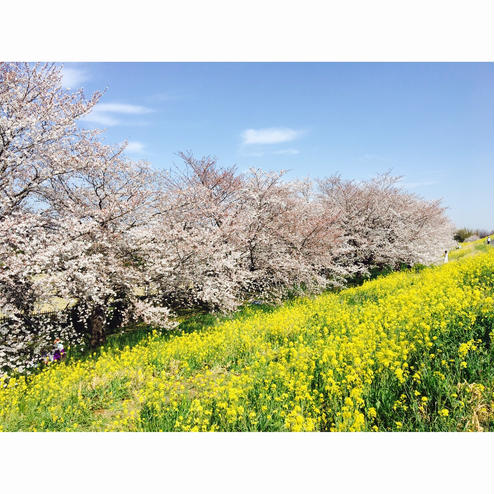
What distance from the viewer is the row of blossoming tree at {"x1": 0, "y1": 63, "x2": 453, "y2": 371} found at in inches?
236

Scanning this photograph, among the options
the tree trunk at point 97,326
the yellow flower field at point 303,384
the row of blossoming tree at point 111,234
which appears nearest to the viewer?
the yellow flower field at point 303,384

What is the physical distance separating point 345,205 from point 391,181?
10.9 ft

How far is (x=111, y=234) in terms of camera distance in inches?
279

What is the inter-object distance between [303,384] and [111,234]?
5.40 meters

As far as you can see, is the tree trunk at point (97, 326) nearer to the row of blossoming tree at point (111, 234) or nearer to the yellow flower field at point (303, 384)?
the row of blossoming tree at point (111, 234)

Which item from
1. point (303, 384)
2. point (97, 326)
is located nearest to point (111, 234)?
point (97, 326)

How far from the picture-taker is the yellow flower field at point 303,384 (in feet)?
10.6

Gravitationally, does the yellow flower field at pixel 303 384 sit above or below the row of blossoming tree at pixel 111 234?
below

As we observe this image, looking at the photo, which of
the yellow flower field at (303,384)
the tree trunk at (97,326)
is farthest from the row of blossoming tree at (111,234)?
the yellow flower field at (303,384)

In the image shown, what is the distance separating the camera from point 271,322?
740 centimetres

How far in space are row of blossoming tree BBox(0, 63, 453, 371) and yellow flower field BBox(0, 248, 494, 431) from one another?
156cm

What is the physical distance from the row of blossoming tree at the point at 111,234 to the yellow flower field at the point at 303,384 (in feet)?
5.13
